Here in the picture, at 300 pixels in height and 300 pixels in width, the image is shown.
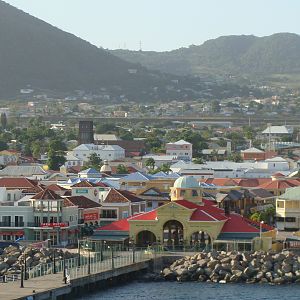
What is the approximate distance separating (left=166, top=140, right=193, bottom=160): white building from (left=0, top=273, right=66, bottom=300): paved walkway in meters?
85.6

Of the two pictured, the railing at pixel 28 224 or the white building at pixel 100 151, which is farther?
the white building at pixel 100 151

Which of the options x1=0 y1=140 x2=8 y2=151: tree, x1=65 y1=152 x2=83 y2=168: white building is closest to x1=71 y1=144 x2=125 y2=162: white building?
x1=65 y1=152 x2=83 y2=168: white building

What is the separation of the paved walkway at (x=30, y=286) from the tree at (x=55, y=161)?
66.6 meters

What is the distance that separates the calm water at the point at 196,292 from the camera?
2130 inches

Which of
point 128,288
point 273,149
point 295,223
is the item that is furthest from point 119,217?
point 273,149

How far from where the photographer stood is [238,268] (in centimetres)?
5878

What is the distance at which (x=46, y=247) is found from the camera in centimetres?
6519

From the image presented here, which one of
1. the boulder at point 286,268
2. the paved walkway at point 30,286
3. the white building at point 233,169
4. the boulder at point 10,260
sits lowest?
the boulder at point 286,268

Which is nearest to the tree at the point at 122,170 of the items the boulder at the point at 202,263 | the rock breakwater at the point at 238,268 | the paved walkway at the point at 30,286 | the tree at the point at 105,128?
the rock breakwater at the point at 238,268

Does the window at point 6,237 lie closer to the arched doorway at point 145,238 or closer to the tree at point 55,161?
the arched doorway at point 145,238

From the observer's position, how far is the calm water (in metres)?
54.1

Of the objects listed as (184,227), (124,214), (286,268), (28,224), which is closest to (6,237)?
(28,224)

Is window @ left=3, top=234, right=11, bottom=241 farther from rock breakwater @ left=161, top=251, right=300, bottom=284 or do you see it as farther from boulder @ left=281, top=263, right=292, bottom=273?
boulder @ left=281, top=263, right=292, bottom=273

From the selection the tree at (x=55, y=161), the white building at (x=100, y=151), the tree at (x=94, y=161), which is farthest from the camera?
the white building at (x=100, y=151)
